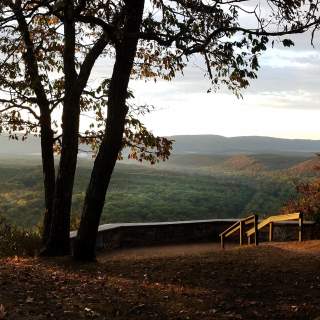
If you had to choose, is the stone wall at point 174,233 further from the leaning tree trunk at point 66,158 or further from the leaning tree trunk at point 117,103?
the leaning tree trunk at point 117,103

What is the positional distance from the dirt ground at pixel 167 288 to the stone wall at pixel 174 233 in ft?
21.4

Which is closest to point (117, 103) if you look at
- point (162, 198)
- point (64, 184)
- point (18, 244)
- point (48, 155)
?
point (64, 184)

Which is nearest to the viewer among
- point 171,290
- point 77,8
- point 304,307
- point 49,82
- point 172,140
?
point 304,307

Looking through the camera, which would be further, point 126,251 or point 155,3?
point 126,251

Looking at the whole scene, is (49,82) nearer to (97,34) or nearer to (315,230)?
(97,34)

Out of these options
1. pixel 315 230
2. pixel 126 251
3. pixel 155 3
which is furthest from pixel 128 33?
pixel 315 230

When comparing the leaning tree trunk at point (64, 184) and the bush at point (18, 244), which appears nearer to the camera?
the leaning tree trunk at point (64, 184)

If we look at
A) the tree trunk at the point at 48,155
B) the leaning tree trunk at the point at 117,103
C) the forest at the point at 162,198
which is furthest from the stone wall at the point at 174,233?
the forest at the point at 162,198

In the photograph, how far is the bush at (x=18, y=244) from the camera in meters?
16.5

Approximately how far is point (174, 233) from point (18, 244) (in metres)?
6.28

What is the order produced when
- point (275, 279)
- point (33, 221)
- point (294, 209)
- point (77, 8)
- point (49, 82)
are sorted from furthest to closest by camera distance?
point (33, 221) → point (294, 209) → point (49, 82) → point (77, 8) → point (275, 279)

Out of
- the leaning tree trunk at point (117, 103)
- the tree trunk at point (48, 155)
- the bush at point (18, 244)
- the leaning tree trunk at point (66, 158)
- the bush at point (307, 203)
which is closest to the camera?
the leaning tree trunk at point (117, 103)

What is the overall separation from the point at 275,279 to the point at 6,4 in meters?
8.72

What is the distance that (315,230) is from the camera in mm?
20000
